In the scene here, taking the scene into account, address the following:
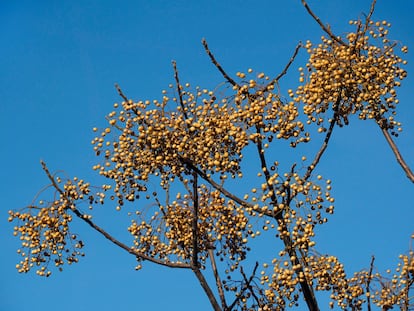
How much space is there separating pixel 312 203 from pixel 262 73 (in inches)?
61.7

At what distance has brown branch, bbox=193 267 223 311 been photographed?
7.16m

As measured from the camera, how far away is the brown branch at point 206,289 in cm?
716

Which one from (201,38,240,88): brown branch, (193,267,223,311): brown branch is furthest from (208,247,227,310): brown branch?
(201,38,240,88): brown branch

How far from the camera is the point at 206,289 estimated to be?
23.9 ft

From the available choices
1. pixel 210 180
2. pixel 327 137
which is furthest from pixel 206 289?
pixel 327 137

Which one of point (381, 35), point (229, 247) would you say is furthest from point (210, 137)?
point (381, 35)

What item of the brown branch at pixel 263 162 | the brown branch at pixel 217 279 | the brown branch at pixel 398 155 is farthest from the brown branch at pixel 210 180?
the brown branch at pixel 398 155

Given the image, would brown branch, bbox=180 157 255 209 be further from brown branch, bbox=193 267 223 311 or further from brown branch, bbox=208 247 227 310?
brown branch, bbox=208 247 227 310

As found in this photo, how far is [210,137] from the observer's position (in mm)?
6797

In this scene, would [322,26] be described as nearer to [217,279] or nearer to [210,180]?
[210,180]

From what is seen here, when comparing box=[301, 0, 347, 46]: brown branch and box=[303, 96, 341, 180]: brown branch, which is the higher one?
box=[301, 0, 347, 46]: brown branch

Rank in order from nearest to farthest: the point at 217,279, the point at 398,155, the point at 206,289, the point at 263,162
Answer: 1. the point at 263,162
2. the point at 206,289
3. the point at 398,155
4. the point at 217,279

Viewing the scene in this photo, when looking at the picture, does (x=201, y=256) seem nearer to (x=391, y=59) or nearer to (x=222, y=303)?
(x=222, y=303)

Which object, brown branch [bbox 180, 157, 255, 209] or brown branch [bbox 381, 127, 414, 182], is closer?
brown branch [bbox 180, 157, 255, 209]
